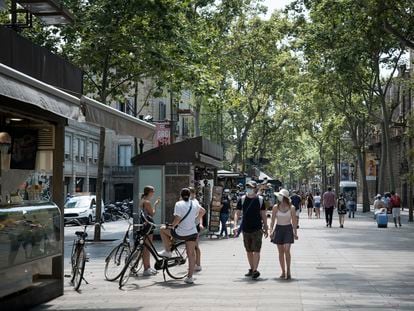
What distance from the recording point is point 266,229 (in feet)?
41.3

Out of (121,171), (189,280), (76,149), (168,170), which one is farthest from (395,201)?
(121,171)

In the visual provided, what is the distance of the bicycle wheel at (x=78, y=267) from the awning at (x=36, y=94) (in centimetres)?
324

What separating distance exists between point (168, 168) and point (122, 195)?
42.8m

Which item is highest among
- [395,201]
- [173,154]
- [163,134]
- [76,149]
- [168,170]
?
[76,149]

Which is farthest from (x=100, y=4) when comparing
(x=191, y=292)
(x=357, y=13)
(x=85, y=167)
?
(x=85, y=167)

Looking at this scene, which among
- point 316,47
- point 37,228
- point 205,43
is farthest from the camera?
point 316,47

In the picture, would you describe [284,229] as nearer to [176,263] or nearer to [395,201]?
[176,263]

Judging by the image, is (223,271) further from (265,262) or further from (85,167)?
(85,167)

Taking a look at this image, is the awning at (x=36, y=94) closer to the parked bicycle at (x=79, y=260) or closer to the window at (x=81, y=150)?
the parked bicycle at (x=79, y=260)

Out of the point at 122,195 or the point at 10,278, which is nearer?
the point at 10,278

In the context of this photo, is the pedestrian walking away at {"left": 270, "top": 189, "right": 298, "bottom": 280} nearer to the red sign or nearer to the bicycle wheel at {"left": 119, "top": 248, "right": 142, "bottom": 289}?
the bicycle wheel at {"left": 119, "top": 248, "right": 142, "bottom": 289}

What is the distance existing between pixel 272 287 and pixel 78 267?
3.31 meters

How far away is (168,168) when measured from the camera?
72.0 feet

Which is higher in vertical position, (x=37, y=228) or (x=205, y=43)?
(x=205, y=43)
